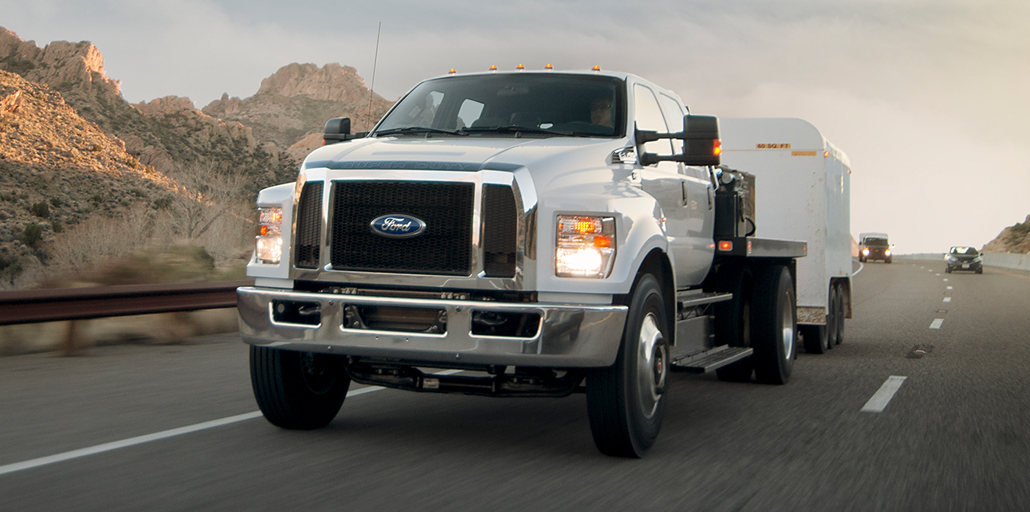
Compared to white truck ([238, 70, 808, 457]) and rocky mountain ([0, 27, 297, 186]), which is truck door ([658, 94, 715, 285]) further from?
rocky mountain ([0, 27, 297, 186])

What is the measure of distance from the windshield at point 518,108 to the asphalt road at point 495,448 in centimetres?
199

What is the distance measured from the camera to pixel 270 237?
5559 millimetres

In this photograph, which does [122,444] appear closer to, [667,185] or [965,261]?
[667,185]

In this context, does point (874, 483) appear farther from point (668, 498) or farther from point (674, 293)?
point (674, 293)

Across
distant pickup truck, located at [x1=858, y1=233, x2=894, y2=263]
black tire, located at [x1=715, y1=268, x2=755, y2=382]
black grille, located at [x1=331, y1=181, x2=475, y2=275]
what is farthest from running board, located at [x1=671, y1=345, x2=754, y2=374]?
distant pickup truck, located at [x1=858, y1=233, x2=894, y2=263]

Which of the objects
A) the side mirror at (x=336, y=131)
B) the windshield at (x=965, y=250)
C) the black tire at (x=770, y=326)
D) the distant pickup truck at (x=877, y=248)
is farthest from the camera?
the distant pickup truck at (x=877, y=248)

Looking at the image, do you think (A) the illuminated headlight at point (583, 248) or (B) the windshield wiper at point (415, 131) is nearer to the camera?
(A) the illuminated headlight at point (583, 248)

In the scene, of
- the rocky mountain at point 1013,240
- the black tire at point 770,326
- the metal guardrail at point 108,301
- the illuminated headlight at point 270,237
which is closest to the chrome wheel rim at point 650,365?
the illuminated headlight at point 270,237

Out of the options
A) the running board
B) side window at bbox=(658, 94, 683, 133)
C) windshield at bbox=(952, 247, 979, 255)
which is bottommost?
the running board

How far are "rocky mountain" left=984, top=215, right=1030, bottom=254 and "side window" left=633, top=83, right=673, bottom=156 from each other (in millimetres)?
94460

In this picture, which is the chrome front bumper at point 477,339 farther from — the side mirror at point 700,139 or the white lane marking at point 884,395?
the white lane marking at point 884,395

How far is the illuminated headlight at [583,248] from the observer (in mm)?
4988

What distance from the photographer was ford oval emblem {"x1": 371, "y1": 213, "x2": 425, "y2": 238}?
5.12 metres

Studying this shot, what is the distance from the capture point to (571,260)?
4.99m
